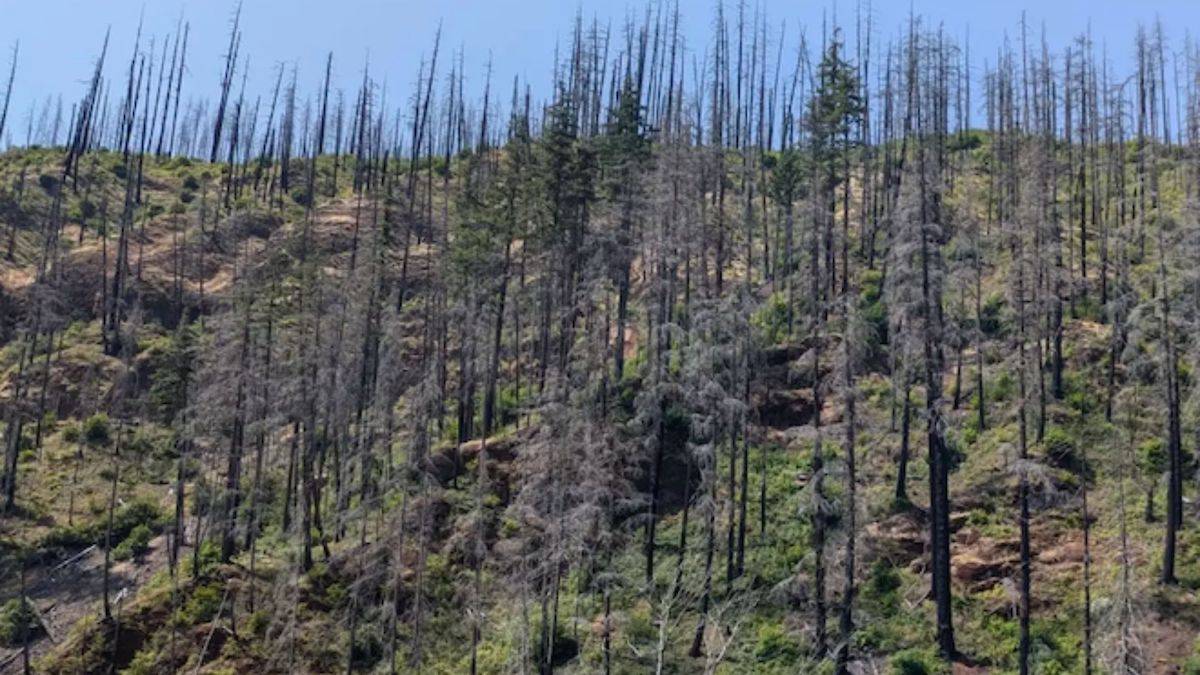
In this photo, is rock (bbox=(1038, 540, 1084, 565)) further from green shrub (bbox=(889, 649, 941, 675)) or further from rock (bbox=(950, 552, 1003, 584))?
green shrub (bbox=(889, 649, 941, 675))

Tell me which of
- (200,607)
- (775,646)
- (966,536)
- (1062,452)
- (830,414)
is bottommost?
(200,607)

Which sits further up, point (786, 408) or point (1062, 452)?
point (786, 408)

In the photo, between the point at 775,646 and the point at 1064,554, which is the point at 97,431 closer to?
the point at 775,646

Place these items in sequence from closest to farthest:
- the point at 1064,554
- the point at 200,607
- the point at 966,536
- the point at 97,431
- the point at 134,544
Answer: the point at 1064,554, the point at 966,536, the point at 200,607, the point at 134,544, the point at 97,431

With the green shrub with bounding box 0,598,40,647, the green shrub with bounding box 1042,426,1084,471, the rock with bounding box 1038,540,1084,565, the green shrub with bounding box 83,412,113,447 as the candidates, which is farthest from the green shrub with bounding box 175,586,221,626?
the green shrub with bounding box 1042,426,1084,471

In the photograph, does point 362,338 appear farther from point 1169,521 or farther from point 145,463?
point 1169,521

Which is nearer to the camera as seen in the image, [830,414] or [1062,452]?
[1062,452]

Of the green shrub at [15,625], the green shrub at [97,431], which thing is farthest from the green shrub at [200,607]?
the green shrub at [97,431]

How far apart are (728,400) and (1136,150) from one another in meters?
58.1

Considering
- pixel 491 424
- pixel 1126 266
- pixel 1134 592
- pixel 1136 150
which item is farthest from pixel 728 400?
pixel 1136 150

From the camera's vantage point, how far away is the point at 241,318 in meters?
41.8

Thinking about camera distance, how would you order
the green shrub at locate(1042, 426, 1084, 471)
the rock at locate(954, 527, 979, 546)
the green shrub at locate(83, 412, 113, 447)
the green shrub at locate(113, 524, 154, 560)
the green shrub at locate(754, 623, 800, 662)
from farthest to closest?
the green shrub at locate(83, 412, 113, 447), the green shrub at locate(113, 524, 154, 560), the green shrub at locate(1042, 426, 1084, 471), the rock at locate(954, 527, 979, 546), the green shrub at locate(754, 623, 800, 662)

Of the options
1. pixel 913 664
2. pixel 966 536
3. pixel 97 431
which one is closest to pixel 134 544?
pixel 97 431

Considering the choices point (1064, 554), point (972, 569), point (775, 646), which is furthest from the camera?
point (972, 569)
